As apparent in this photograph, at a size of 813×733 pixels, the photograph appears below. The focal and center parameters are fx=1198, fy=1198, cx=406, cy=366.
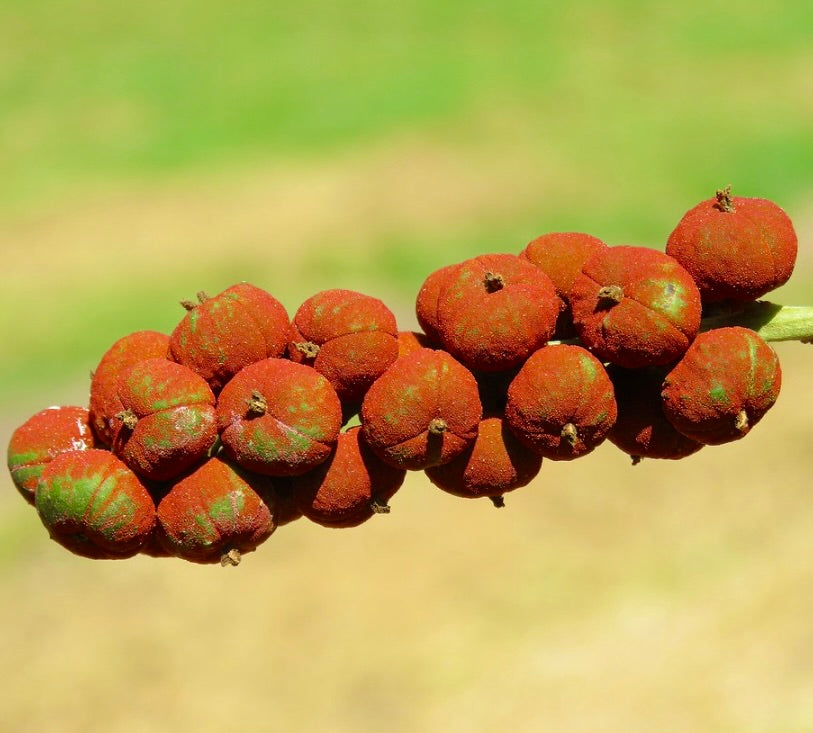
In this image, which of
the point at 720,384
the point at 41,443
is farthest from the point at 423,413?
the point at 41,443

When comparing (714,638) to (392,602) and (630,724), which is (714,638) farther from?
(392,602)

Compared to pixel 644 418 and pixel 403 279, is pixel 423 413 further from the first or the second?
pixel 403 279

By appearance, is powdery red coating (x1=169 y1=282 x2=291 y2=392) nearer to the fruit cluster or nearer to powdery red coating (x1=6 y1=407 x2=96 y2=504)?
the fruit cluster

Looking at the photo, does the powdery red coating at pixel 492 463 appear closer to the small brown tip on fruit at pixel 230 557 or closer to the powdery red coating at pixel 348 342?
the powdery red coating at pixel 348 342

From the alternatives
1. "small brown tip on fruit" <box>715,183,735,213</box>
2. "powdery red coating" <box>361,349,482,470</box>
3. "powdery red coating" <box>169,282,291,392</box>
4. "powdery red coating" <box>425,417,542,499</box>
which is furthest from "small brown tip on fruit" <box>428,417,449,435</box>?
"small brown tip on fruit" <box>715,183,735,213</box>

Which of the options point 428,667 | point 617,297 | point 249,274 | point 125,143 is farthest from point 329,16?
point 617,297

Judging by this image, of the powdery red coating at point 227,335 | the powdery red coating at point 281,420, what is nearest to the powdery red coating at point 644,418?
the powdery red coating at point 281,420
